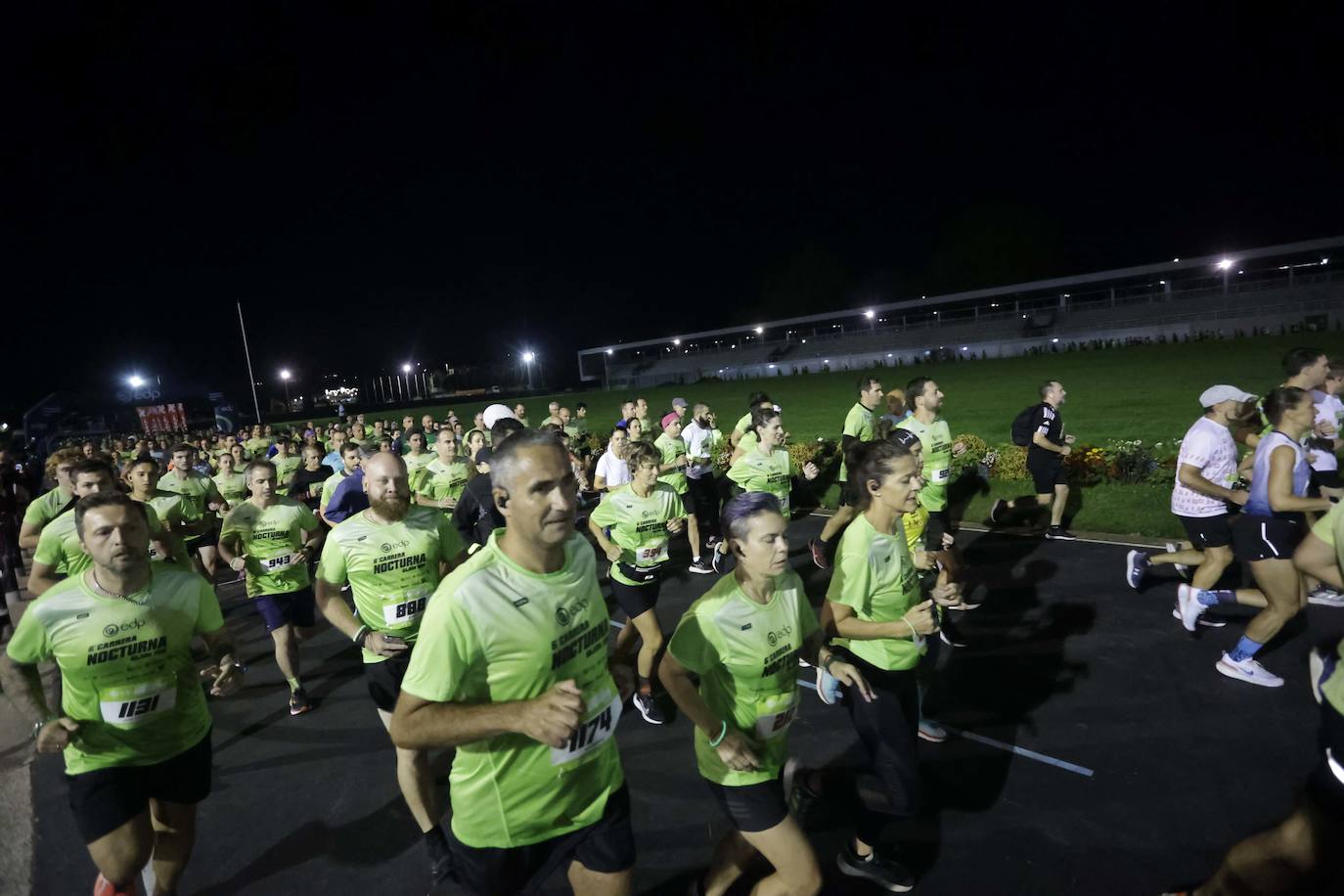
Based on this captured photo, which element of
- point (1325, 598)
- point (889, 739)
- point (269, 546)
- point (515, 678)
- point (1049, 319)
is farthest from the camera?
point (1049, 319)

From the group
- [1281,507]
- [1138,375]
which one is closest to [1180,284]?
[1138,375]

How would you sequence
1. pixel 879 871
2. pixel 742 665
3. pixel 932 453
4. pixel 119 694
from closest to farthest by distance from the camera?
pixel 742 665 → pixel 119 694 → pixel 879 871 → pixel 932 453

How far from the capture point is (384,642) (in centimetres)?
375

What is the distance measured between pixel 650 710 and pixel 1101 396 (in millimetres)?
18101

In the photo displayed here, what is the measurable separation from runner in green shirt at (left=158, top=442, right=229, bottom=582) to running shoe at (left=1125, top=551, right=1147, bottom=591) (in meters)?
10.6

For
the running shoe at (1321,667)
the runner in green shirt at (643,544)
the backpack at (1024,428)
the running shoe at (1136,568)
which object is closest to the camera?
the running shoe at (1321,667)

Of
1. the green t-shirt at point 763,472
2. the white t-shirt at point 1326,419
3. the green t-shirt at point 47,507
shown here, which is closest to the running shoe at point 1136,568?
the white t-shirt at point 1326,419

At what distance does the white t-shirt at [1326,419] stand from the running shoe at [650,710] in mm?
6844

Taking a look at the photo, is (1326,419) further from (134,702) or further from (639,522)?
(134,702)

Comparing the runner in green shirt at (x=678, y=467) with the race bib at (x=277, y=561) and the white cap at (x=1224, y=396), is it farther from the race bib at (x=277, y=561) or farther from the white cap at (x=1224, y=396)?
the white cap at (x=1224, y=396)

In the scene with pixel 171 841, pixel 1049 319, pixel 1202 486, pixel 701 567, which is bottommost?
pixel 701 567

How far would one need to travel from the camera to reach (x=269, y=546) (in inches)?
229

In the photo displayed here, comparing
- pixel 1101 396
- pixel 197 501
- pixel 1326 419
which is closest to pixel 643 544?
pixel 197 501

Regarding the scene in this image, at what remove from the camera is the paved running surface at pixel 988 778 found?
12.0 ft
